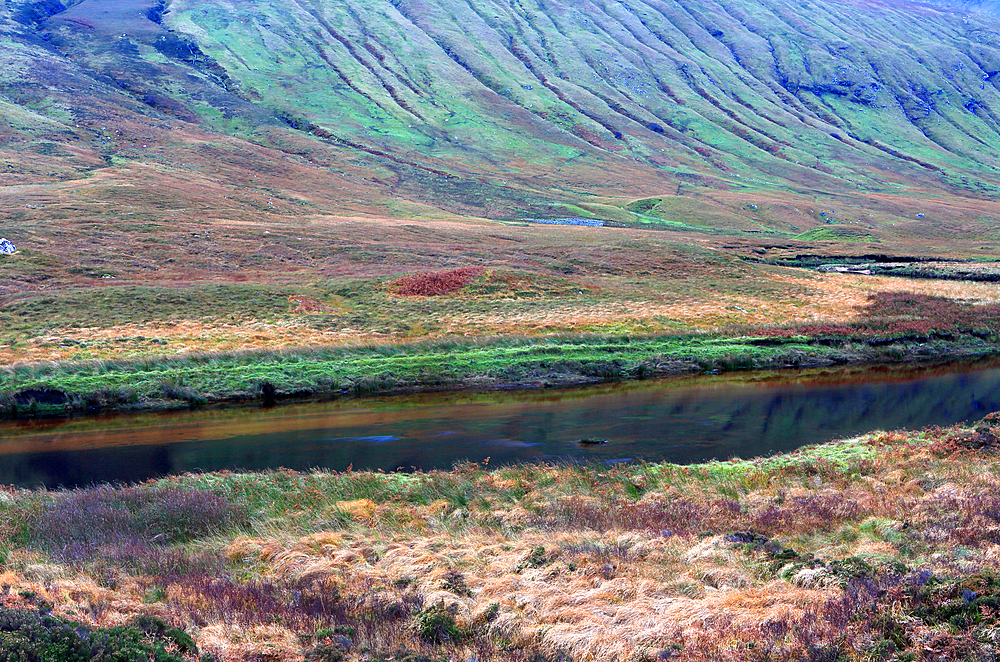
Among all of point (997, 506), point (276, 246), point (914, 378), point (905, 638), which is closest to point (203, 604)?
point (905, 638)

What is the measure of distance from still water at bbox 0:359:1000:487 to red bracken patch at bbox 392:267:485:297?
703 inches

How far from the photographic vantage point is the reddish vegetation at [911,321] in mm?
41781

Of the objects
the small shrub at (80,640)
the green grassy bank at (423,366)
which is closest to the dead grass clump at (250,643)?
the small shrub at (80,640)

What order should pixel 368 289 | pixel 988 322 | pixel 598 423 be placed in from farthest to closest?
pixel 368 289
pixel 988 322
pixel 598 423

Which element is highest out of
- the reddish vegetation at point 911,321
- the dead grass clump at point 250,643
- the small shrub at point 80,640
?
the small shrub at point 80,640

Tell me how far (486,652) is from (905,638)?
5104mm

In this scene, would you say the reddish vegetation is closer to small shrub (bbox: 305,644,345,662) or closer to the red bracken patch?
the red bracken patch

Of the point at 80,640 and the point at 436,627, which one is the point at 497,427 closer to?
the point at 436,627

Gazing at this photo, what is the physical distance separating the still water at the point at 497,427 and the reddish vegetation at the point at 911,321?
23.3 feet

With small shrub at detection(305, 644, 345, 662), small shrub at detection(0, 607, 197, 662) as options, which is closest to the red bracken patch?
small shrub at detection(0, 607, 197, 662)

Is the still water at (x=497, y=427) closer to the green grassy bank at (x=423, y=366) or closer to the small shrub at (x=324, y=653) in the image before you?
the green grassy bank at (x=423, y=366)

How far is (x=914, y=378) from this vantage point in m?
35.4

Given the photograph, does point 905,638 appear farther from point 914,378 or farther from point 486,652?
point 914,378

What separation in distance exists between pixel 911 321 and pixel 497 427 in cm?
3199
